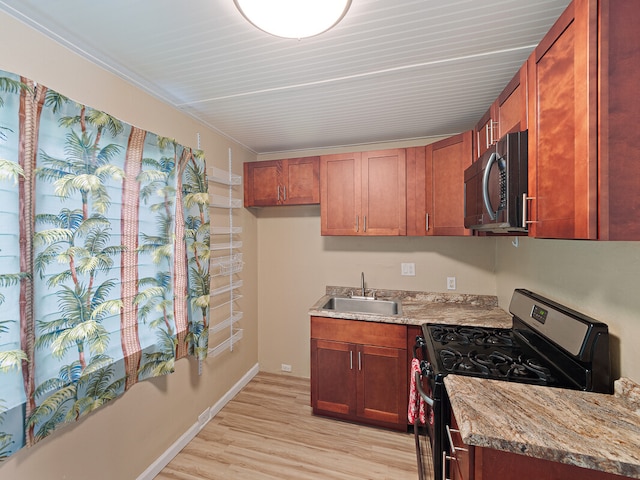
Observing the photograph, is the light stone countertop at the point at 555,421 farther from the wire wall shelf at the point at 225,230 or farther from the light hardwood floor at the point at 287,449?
the wire wall shelf at the point at 225,230

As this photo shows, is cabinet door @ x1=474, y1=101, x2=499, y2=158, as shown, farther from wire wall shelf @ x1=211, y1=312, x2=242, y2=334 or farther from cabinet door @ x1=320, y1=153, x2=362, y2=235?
wire wall shelf @ x1=211, y1=312, x2=242, y2=334

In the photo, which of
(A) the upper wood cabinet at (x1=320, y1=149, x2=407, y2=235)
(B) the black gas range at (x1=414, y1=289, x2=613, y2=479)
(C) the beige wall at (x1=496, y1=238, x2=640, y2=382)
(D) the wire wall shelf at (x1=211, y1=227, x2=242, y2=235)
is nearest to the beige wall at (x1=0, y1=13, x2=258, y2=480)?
(D) the wire wall shelf at (x1=211, y1=227, x2=242, y2=235)

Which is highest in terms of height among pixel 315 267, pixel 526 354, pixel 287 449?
pixel 315 267

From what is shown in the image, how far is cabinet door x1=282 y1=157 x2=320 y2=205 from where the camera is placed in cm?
267

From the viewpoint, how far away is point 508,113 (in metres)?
1.42

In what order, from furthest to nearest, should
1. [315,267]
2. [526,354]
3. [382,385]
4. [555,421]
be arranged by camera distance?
1. [315,267]
2. [382,385]
3. [526,354]
4. [555,421]

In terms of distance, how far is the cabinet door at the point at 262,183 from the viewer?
9.16 ft

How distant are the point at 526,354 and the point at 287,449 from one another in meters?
1.71

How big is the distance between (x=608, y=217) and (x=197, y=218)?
2147 mm

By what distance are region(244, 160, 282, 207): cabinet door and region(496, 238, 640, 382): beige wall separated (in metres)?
2.14

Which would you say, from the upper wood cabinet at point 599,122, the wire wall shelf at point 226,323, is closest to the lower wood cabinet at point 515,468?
the upper wood cabinet at point 599,122

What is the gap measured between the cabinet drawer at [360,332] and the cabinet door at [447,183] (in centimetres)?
86

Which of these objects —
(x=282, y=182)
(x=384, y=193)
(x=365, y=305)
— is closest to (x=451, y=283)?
(x=365, y=305)

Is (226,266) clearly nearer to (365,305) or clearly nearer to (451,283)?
(365,305)
